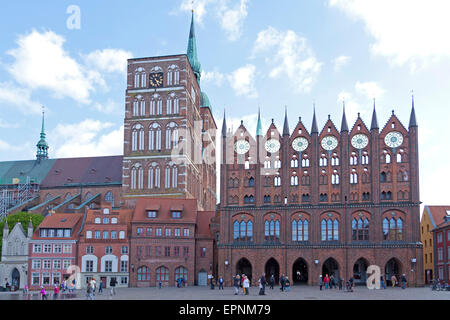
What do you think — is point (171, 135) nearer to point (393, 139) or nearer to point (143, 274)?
point (143, 274)

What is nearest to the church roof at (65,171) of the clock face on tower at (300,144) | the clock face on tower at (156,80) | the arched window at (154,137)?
the arched window at (154,137)

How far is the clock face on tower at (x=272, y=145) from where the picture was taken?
69.7 metres

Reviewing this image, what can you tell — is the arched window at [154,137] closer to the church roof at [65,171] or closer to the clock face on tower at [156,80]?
the clock face on tower at [156,80]

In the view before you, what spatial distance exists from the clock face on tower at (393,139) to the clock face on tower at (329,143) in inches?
239

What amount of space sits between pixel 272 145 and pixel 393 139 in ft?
48.1

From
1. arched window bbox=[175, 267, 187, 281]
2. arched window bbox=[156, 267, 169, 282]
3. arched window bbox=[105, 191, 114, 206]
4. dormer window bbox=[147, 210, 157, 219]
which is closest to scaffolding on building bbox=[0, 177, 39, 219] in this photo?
arched window bbox=[105, 191, 114, 206]

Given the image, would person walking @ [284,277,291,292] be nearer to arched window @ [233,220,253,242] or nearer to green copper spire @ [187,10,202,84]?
arched window @ [233,220,253,242]

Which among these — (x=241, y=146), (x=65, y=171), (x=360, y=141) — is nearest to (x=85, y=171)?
(x=65, y=171)

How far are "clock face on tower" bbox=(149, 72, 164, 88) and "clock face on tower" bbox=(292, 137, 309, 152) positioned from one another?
32.5 metres

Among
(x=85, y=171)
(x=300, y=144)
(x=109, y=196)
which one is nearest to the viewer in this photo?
(x=300, y=144)

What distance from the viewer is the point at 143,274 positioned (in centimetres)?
7156

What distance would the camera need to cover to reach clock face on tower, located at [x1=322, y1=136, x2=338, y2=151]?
68375mm

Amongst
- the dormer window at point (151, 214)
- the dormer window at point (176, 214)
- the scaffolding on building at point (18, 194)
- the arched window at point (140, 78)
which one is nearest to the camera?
the dormer window at point (151, 214)

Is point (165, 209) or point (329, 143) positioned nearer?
point (329, 143)
